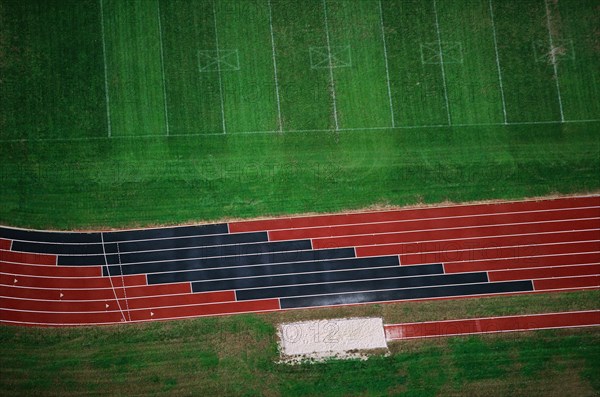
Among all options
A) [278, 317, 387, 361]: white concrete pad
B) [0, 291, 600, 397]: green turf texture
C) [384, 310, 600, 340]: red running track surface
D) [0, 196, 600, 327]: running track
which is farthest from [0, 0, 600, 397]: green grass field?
[0, 196, 600, 327]: running track

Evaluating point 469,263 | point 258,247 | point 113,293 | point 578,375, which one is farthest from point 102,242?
point 578,375

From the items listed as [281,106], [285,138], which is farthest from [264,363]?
[281,106]

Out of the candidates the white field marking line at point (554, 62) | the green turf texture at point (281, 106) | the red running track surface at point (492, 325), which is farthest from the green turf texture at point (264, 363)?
the white field marking line at point (554, 62)

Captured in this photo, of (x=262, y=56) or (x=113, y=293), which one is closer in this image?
(x=113, y=293)

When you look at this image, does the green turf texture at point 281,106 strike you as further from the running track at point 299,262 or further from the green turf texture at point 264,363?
the green turf texture at point 264,363

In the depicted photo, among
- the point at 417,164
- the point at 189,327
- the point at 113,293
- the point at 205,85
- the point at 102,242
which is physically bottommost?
the point at 189,327

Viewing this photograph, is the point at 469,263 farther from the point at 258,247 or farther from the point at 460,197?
the point at 258,247
